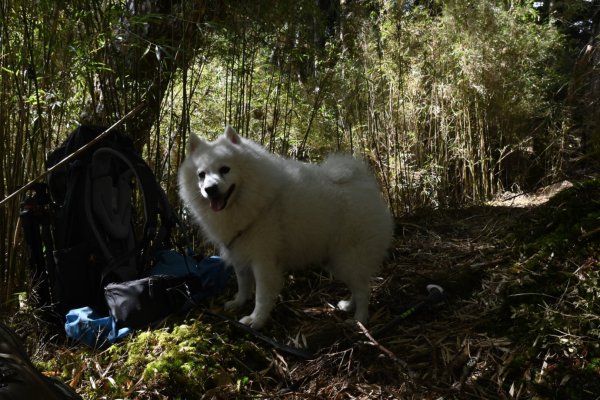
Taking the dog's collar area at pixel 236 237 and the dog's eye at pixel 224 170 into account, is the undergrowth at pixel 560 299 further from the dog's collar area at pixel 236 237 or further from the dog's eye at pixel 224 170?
the dog's eye at pixel 224 170

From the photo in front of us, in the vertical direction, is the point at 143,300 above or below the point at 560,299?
below

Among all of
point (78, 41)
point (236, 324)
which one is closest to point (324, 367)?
point (236, 324)

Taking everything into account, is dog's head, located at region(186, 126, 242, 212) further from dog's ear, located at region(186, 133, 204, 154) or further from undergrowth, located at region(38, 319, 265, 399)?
undergrowth, located at region(38, 319, 265, 399)

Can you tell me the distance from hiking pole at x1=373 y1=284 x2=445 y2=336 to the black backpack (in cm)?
119

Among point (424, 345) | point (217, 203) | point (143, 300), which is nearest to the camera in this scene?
point (424, 345)

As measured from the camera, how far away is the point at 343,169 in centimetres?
296

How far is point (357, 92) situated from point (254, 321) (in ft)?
10.0

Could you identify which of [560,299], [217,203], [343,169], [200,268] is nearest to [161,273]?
[200,268]

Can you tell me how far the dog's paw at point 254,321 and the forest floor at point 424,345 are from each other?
47mm

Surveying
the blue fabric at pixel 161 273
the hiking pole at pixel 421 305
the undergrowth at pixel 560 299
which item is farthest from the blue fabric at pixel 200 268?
the undergrowth at pixel 560 299

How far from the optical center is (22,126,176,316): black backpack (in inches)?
105

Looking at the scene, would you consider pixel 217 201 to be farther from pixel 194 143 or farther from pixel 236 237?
pixel 194 143

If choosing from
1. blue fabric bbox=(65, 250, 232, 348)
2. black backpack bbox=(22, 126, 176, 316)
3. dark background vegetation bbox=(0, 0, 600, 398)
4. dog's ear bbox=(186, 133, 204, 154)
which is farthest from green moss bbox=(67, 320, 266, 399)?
dark background vegetation bbox=(0, 0, 600, 398)

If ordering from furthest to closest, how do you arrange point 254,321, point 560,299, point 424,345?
point 254,321, point 424,345, point 560,299
